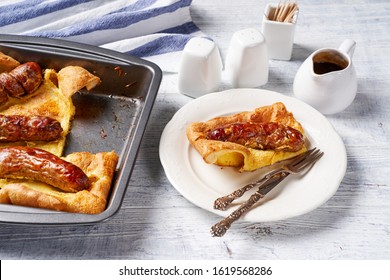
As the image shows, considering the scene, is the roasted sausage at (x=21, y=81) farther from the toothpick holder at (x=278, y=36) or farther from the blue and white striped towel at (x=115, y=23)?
the toothpick holder at (x=278, y=36)

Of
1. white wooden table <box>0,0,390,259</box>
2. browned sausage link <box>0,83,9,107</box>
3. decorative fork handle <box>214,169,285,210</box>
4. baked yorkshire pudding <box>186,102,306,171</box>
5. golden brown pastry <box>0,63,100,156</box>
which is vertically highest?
browned sausage link <box>0,83,9,107</box>

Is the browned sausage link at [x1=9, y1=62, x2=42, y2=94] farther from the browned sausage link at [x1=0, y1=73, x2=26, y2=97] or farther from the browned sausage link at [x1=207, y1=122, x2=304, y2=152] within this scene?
Answer: the browned sausage link at [x1=207, y1=122, x2=304, y2=152]

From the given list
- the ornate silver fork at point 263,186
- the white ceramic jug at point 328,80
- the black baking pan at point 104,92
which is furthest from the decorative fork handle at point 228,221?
the white ceramic jug at point 328,80

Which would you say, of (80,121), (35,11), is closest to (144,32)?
(35,11)

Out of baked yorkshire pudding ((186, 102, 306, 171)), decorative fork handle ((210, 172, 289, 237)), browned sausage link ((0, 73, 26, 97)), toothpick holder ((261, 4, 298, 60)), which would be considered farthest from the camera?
toothpick holder ((261, 4, 298, 60))

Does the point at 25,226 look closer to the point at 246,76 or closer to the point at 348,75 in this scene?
the point at 246,76

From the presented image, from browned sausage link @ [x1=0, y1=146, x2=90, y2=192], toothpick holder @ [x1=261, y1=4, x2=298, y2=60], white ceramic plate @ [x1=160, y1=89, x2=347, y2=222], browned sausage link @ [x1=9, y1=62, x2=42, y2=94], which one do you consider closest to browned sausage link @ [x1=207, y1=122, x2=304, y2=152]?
white ceramic plate @ [x1=160, y1=89, x2=347, y2=222]

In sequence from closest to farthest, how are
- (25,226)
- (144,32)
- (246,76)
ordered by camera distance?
(25,226) → (246,76) → (144,32)
